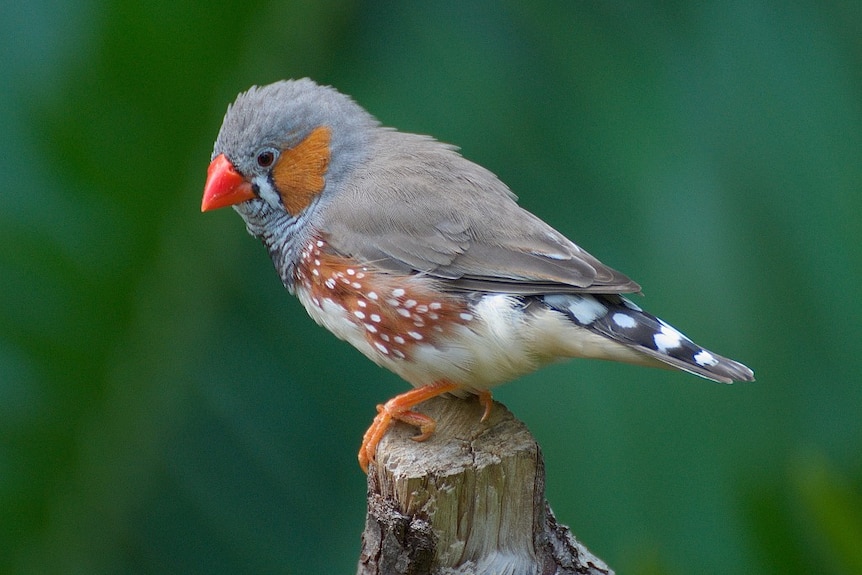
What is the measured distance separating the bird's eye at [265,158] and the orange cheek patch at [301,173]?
0.03m

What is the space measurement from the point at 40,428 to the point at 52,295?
1.67 ft

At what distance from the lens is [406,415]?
393 cm

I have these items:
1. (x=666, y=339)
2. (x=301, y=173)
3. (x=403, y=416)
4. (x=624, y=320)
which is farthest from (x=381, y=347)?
(x=666, y=339)

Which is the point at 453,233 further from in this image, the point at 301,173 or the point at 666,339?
the point at 666,339

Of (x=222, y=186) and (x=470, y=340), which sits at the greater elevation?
(x=222, y=186)

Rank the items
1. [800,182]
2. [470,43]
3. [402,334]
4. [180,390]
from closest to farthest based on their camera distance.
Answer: [402,334], [180,390], [800,182], [470,43]

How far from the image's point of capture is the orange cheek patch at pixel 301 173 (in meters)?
4.12

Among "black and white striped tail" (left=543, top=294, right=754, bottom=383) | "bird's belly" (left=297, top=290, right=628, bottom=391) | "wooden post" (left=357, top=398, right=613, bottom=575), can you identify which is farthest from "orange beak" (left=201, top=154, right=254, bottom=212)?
"black and white striped tail" (left=543, top=294, right=754, bottom=383)

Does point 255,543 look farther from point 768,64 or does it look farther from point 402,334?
point 768,64

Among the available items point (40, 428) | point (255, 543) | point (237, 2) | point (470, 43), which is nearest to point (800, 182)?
point (470, 43)

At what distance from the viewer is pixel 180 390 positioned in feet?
14.7

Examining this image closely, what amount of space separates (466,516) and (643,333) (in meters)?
0.80

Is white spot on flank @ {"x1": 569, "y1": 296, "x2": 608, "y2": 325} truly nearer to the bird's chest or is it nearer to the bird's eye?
the bird's chest

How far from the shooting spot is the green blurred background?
3.96 m
